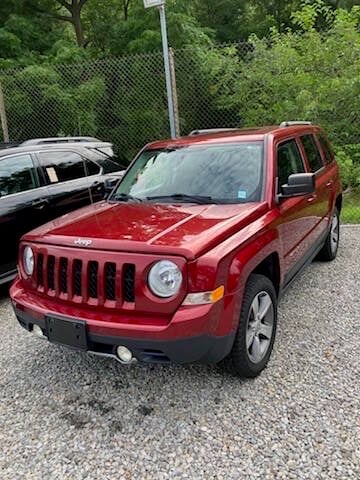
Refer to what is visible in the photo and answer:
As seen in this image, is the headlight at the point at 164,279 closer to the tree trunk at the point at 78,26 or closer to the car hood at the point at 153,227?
the car hood at the point at 153,227

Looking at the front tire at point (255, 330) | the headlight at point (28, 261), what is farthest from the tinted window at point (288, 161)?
the headlight at point (28, 261)

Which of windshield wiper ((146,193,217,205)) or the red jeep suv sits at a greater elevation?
windshield wiper ((146,193,217,205))

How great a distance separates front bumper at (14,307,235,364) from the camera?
99.0 inches

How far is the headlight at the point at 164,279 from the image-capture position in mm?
2531

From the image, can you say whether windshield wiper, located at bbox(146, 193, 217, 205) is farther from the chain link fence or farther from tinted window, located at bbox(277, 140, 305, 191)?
the chain link fence

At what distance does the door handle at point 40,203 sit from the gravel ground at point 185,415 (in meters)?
1.70

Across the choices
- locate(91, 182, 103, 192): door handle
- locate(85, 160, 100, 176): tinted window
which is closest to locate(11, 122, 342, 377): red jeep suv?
locate(91, 182, 103, 192): door handle

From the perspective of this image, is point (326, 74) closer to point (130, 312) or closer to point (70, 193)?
point (70, 193)

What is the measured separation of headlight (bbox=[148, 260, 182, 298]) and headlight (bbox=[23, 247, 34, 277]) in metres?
1.00

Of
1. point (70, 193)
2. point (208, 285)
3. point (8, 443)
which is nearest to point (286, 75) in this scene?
point (70, 193)

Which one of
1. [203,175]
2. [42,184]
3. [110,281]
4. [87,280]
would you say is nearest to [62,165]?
[42,184]

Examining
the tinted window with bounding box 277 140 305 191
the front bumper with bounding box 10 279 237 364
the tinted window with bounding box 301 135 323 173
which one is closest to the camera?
the front bumper with bounding box 10 279 237 364

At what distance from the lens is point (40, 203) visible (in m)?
5.01

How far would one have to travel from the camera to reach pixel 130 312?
8.54 feet
